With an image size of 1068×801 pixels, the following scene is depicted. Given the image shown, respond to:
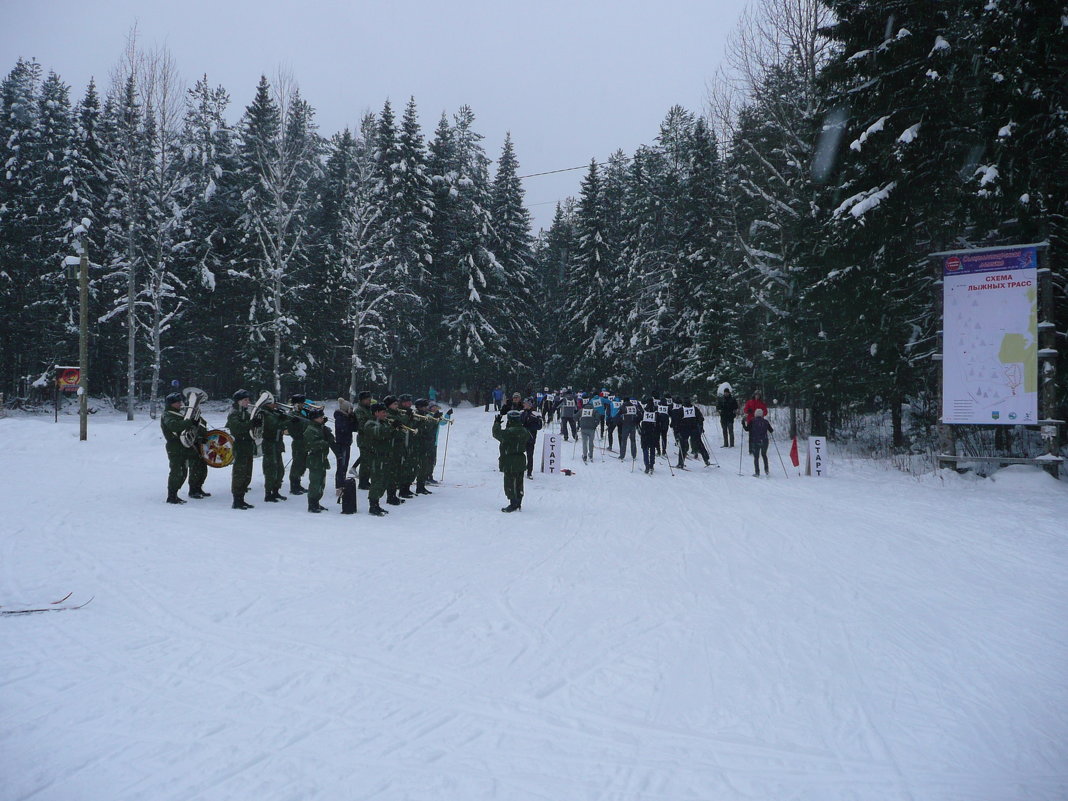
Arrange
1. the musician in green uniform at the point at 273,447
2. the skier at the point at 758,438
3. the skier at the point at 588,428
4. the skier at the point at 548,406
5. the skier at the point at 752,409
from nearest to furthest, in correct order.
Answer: the musician in green uniform at the point at 273,447
the skier at the point at 758,438
the skier at the point at 752,409
the skier at the point at 588,428
the skier at the point at 548,406

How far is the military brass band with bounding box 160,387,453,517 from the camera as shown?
37.7 feet

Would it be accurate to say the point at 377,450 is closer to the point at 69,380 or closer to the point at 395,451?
the point at 395,451

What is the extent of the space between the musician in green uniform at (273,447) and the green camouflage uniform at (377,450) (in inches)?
68.8

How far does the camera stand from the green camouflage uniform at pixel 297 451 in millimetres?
12633

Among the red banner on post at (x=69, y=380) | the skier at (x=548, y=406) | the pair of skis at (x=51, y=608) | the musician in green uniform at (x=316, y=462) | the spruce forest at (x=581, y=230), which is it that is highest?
the spruce forest at (x=581, y=230)

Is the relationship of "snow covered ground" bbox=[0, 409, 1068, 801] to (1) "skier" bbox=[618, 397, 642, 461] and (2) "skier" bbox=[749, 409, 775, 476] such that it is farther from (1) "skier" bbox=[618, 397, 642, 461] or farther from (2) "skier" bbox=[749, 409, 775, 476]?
(1) "skier" bbox=[618, 397, 642, 461]

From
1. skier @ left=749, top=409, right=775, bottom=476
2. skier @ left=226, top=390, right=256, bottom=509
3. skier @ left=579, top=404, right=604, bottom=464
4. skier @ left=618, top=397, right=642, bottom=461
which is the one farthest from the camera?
skier @ left=579, top=404, right=604, bottom=464

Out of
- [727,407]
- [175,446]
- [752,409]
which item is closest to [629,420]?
[752,409]

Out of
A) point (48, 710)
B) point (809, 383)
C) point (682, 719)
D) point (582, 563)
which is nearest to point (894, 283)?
point (809, 383)

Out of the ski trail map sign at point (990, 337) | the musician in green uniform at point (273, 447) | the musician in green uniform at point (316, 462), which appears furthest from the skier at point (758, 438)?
the musician in green uniform at point (273, 447)

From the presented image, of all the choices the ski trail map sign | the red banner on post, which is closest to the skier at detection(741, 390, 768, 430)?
the ski trail map sign

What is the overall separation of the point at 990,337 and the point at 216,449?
16.1 m

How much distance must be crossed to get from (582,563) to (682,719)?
3991 millimetres

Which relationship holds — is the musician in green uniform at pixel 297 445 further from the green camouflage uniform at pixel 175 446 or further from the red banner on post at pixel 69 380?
the red banner on post at pixel 69 380
